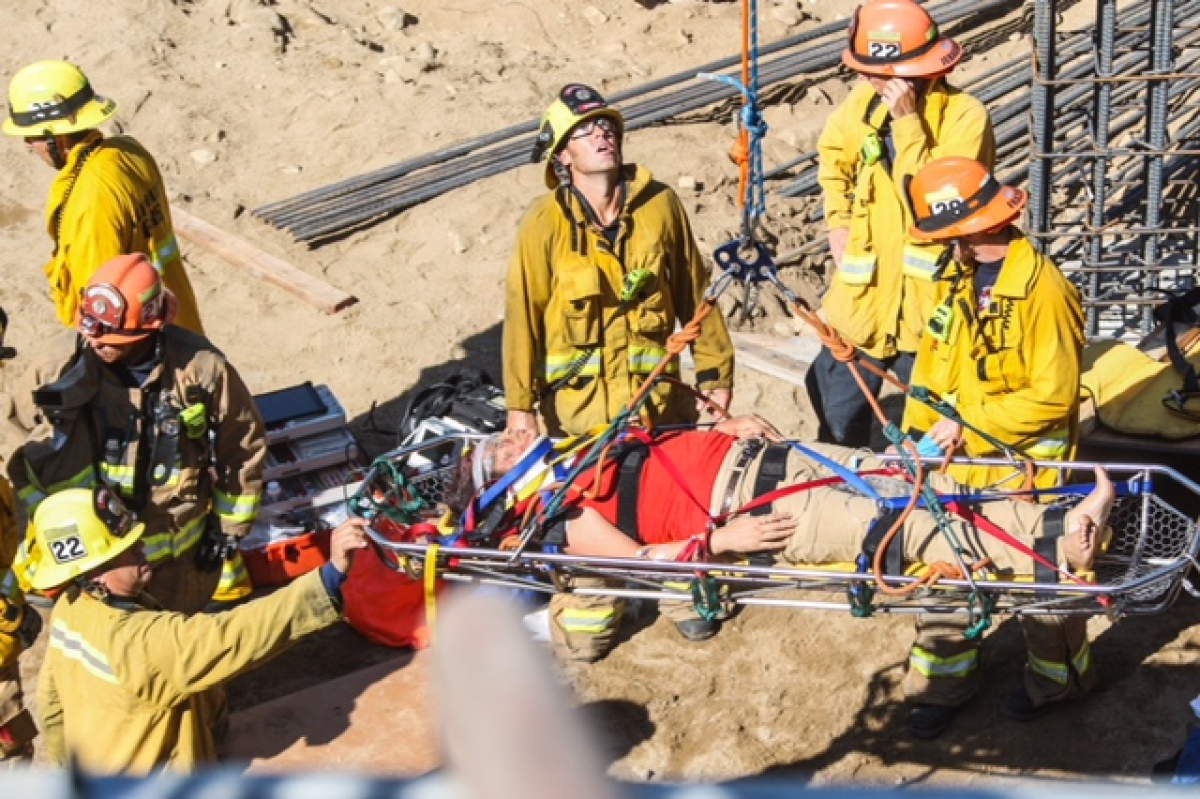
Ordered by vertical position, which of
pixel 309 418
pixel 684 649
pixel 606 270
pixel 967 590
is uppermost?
pixel 606 270

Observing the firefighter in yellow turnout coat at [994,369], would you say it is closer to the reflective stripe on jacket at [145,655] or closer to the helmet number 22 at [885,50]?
the helmet number 22 at [885,50]

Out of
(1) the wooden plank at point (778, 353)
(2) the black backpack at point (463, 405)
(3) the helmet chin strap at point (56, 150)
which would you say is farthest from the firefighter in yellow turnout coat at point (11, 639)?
(1) the wooden plank at point (778, 353)

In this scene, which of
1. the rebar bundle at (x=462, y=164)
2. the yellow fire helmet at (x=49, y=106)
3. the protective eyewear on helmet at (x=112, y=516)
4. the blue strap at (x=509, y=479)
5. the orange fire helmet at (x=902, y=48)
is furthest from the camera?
the rebar bundle at (x=462, y=164)

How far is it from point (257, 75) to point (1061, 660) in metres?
8.98

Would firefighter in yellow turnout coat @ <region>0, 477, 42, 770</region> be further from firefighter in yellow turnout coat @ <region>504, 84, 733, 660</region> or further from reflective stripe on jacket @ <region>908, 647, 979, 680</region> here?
reflective stripe on jacket @ <region>908, 647, 979, 680</region>

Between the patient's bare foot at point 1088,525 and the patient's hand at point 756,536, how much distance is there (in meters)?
0.90

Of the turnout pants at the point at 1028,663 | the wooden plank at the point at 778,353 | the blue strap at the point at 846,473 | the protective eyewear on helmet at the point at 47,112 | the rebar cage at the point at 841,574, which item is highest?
the protective eyewear on helmet at the point at 47,112

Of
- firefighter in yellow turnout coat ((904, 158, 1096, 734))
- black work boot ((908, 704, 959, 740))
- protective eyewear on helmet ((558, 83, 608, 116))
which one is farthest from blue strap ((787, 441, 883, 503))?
protective eyewear on helmet ((558, 83, 608, 116))

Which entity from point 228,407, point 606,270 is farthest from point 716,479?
point 228,407

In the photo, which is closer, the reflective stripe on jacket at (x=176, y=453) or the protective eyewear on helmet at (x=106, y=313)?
the protective eyewear on helmet at (x=106, y=313)

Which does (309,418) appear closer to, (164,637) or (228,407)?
(228,407)

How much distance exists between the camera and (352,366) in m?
9.20

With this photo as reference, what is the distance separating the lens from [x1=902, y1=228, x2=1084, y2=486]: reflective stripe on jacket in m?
5.24

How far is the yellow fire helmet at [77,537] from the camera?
4449 mm
